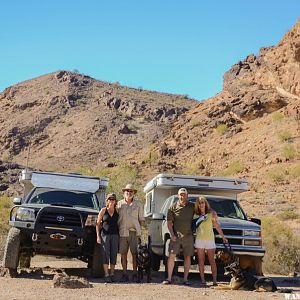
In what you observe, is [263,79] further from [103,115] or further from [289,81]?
[103,115]

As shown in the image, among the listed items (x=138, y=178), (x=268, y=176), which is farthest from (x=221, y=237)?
(x=138, y=178)

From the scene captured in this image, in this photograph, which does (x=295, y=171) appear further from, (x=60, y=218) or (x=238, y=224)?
(x=60, y=218)

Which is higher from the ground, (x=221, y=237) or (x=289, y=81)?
(x=289, y=81)

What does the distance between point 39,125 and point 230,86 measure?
3305 cm

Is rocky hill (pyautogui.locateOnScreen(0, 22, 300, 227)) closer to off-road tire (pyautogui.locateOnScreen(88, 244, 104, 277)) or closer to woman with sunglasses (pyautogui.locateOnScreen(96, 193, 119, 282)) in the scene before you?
off-road tire (pyautogui.locateOnScreen(88, 244, 104, 277))

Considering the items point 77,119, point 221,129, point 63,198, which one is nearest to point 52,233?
point 63,198

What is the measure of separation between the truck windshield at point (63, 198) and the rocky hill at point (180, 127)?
632 inches

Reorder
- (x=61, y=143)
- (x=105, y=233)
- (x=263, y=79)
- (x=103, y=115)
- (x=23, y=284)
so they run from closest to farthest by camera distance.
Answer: (x=23, y=284)
(x=105, y=233)
(x=263, y=79)
(x=61, y=143)
(x=103, y=115)

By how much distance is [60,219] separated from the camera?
1105cm

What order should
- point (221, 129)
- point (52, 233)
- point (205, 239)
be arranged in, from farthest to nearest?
point (221, 129) → point (52, 233) → point (205, 239)

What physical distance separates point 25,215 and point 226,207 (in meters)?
4.57

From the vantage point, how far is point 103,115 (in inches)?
2825

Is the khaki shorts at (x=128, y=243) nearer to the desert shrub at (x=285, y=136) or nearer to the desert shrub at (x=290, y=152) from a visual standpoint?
the desert shrub at (x=290, y=152)

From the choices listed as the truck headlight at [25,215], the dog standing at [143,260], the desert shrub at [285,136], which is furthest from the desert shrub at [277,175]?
the truck headlight at [25,215]
